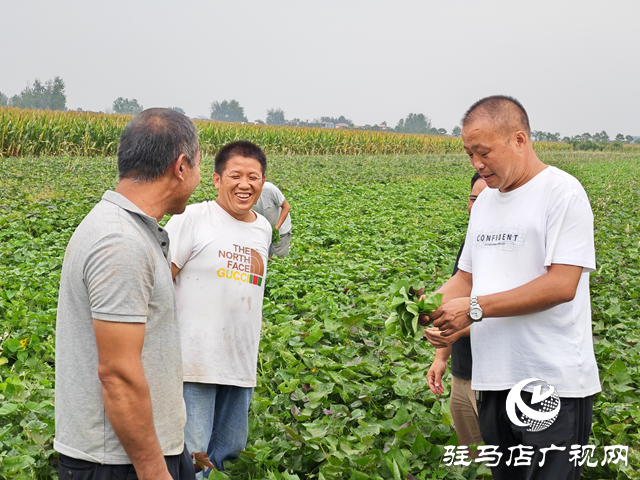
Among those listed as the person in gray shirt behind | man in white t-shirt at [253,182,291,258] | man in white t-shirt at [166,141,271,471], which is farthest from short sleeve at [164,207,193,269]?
man in white t-shirt at [253,182,291,258]

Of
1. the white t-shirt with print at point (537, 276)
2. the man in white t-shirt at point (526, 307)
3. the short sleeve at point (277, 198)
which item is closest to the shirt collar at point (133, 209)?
the man in white t-shirt at point (526, 307)

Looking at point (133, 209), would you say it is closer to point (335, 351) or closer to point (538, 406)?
point (538, 406)

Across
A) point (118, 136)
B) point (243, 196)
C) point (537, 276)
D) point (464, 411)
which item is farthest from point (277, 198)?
point (118, 136)

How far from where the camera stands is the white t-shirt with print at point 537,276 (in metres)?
1.95

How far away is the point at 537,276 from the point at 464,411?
3.47ft

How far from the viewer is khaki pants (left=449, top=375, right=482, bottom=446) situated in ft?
8.84

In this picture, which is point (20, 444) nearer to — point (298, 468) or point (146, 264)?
point (298, 468)

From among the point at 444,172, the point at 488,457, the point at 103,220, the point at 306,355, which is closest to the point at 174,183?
the point at 103,220

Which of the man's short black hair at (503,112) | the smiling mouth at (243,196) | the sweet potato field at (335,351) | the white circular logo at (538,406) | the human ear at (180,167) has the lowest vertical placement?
the sweet potato field at (335,351)

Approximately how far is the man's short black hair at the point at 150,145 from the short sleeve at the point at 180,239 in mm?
831

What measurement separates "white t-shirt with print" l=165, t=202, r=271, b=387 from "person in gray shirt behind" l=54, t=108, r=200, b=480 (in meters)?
0.74

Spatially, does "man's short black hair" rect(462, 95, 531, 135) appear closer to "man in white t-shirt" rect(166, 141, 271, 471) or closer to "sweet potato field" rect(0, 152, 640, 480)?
"man in white t-shirt" rect(166, 141, 271, 471)

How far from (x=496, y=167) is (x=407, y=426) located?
1.76 meters

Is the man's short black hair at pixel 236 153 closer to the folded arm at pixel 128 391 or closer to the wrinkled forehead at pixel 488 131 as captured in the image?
the wrinkled forehead at pixel 488 131
